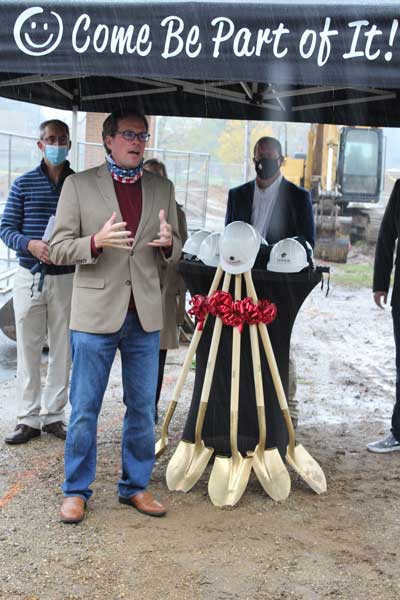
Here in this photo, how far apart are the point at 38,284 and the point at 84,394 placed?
1.54 metres

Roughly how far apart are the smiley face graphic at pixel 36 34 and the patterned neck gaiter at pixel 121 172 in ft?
2.39

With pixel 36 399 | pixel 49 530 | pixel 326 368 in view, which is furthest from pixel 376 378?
pixel 49 530

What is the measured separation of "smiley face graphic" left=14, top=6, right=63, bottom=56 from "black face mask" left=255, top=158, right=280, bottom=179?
220 cm

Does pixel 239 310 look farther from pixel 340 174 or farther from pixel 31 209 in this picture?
pixel 340 174

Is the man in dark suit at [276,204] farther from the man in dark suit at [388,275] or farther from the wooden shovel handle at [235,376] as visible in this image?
the wooden shovel handle at [235,376]

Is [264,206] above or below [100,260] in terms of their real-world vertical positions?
above

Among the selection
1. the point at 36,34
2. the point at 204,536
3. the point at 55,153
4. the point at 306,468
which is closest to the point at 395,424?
the point at 306,468

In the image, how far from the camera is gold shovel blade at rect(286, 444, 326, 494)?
199 inches

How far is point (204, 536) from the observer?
14.4 feet

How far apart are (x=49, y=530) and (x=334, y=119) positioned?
396 cm

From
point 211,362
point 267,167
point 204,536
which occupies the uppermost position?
point 267,167

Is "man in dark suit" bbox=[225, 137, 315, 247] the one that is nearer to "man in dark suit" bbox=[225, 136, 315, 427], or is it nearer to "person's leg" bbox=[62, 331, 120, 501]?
"man in dark suit" bbox=[225, 136, 315, 427]

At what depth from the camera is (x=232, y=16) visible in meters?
3.87

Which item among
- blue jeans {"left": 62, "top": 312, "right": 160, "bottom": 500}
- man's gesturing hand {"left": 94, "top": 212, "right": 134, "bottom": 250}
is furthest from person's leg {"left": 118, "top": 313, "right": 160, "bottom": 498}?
man's gesturing hand {"left": 94, "top": 212, "right": 134, "bottom": 250}
